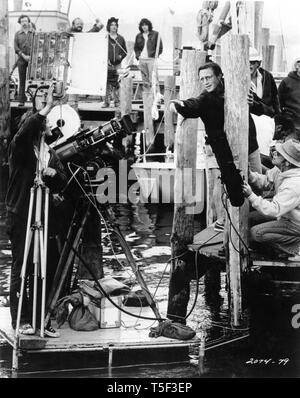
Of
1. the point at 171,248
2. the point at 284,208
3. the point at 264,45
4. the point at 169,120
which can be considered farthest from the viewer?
the point at 264,45

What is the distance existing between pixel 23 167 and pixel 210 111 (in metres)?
2.12

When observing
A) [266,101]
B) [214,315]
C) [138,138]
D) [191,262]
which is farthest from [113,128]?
[138,138]

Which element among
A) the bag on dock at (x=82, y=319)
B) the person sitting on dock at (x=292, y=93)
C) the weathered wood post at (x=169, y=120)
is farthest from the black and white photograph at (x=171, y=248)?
the weathered wood post at (x=169, y=120)

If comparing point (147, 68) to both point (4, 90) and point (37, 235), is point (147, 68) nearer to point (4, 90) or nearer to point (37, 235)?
point (4, 90)

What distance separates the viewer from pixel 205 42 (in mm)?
12562

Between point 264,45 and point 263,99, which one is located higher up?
point 264,45

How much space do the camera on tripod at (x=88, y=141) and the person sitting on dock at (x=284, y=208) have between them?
1.44 metres

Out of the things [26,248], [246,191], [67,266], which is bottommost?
[67,266]

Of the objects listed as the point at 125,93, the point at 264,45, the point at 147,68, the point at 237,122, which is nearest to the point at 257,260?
the point at 237,122

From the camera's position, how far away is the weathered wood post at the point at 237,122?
814cm

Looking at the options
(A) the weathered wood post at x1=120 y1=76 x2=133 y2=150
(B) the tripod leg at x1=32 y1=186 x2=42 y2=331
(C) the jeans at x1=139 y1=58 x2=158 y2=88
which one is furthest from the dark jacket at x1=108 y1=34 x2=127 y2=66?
(B) the tripod leg at x1=32 y1=186 x2=42 y2=331

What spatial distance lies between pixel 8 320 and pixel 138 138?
1467 centimetres

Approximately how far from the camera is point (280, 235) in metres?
8.12

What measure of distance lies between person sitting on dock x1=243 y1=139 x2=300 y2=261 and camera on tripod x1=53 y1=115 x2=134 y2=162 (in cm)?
144
